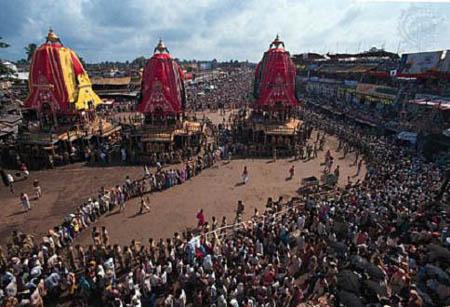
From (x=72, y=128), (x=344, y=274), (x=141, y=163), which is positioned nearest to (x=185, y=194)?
(x=141, y=163)

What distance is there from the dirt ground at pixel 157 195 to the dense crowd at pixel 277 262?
1.96 m

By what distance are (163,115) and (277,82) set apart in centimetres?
990

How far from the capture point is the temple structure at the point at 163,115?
75.5 feet

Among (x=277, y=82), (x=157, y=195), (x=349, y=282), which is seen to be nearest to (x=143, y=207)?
(x=157, y=195)

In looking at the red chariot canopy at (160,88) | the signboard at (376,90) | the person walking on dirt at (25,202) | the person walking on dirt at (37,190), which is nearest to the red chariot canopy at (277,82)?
the red chariot canopy at (160,88)

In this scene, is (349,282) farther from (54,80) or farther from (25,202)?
(54,80)

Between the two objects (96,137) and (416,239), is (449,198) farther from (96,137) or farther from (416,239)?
(96,137)

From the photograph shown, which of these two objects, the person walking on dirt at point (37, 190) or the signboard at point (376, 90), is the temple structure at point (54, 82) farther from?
the signboard at point (376, 90)

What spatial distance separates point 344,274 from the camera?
889cm

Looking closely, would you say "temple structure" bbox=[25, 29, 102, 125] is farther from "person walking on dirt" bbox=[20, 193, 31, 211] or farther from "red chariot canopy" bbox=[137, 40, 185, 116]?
"person walking on dirt" bbox=[20, 193, 31, 211]

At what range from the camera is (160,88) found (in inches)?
938

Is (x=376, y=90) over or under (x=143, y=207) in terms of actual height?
over

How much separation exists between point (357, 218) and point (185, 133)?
47.9 ft

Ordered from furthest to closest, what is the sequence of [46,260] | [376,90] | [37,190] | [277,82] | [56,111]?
[376,90]
[277,82]
[56,111]
[37,190]
[46,260]
